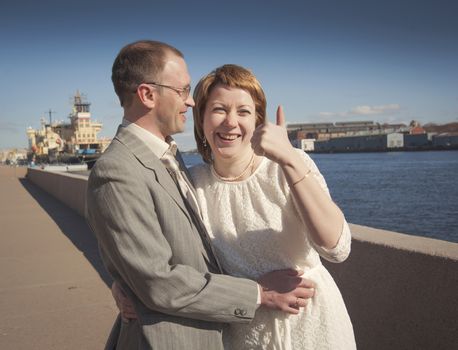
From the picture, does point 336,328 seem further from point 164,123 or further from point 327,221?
point 164,123

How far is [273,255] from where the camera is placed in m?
1.69

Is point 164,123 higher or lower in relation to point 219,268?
higher

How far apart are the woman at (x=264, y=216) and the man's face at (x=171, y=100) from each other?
0.50 feet

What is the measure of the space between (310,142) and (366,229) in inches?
5833

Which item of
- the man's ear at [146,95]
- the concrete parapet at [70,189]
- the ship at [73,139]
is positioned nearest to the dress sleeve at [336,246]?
the man's ear at [146,95]

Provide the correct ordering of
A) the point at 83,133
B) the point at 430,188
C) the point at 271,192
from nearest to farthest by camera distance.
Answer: the point at 271,192 < the point at 430,188 < the point at 83,133

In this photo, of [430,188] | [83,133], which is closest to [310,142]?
[83,133]

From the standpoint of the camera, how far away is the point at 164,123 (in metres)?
1.66

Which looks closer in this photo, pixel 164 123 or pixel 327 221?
pixel 327 221

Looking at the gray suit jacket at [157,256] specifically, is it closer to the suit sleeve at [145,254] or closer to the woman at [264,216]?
the suit sleeve at [145,254]

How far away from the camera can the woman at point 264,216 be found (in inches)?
58.8

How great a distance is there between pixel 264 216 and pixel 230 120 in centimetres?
37

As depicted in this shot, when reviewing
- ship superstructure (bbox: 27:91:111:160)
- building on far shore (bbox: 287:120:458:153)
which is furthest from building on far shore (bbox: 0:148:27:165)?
building on far shore (bbox: 287:120:458:153)

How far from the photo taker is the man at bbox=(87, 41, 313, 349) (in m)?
1.41
